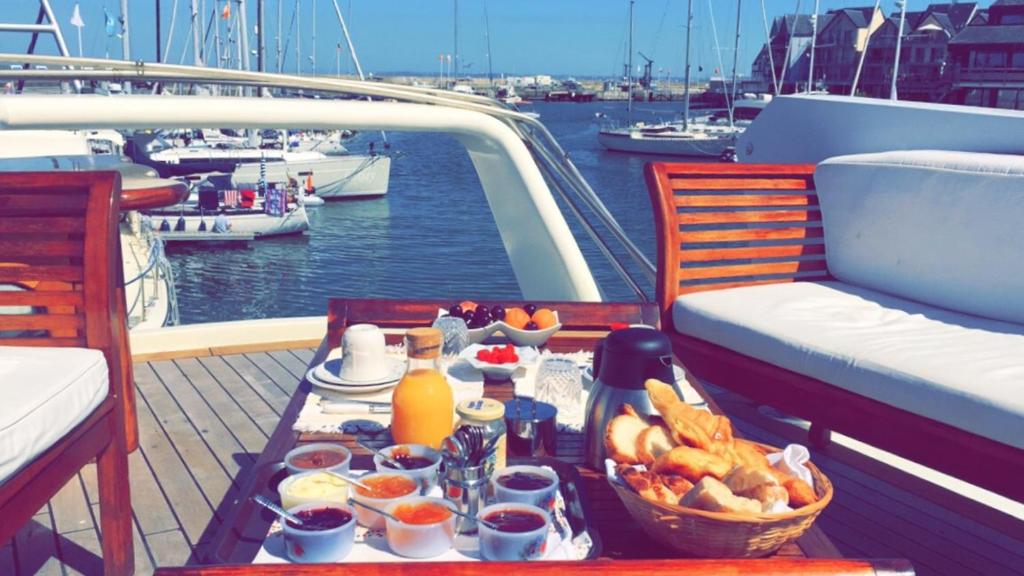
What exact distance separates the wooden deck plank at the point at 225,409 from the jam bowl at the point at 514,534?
159 centimetres

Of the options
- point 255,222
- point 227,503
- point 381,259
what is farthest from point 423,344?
point 255,222

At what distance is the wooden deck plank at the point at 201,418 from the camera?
250 cm

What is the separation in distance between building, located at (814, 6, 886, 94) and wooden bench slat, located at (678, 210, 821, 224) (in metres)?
53.2

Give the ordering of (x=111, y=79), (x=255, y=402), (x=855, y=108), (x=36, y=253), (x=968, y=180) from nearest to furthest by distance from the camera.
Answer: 1. (x=36, y=253)
2. (x=968, y=180)
3. (x=111, y=79)
4. (x=255, y=402)
5. (x=855, y=108)

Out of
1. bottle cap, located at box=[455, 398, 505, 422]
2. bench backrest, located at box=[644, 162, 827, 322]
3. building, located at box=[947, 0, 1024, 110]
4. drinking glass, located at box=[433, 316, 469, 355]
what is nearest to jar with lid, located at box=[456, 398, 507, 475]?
bottle cap, located at box=[455, 398, 505, 422]

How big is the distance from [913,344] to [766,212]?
85 centimetres

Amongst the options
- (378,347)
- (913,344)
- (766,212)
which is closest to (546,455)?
(378,347)

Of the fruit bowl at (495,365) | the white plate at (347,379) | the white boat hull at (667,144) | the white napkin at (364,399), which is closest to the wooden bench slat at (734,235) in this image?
the fruit bowl at (495,365)

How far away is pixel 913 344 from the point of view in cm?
210

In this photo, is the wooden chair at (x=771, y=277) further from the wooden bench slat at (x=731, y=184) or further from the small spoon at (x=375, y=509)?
the small spoon at (x=375, y=509)

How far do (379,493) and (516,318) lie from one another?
0.88 meters

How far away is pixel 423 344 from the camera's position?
1591 mm

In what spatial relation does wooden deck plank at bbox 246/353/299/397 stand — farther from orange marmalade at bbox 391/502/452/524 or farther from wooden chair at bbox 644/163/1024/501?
orange marmalade at bbox 391/502/452/524

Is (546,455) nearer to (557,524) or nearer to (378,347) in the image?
(557,524)
